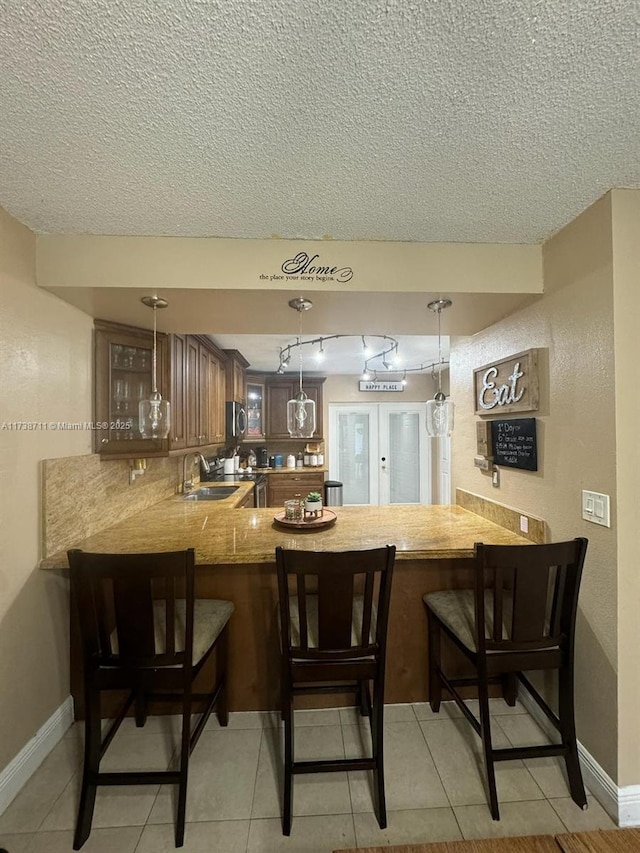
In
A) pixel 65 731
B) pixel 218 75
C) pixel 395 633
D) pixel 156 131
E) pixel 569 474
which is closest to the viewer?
pixel 218 75

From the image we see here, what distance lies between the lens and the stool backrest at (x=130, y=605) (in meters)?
1.29

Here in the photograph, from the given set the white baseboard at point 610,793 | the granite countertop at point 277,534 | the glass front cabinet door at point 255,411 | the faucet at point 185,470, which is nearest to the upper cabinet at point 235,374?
the glass front cabinet door at point 255,411

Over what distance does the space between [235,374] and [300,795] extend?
12.6 ft

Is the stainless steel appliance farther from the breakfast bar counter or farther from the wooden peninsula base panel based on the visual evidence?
the wooden peninsula base panel

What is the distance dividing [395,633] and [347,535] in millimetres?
579

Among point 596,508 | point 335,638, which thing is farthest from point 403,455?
point 335,638

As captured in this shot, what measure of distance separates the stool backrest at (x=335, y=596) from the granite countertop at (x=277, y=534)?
1.16 feet

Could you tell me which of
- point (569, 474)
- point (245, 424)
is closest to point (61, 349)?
point (569, 474)

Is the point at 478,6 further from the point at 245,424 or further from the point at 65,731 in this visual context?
the point at 245,424

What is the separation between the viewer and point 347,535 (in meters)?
1.98

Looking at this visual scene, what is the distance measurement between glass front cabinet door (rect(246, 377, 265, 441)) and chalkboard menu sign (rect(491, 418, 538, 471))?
372cm

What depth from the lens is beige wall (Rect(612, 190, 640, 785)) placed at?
136 cm

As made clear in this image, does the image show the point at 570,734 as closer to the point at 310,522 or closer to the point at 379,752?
the point at 379,752

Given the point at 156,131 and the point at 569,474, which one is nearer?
the point at 156,131
